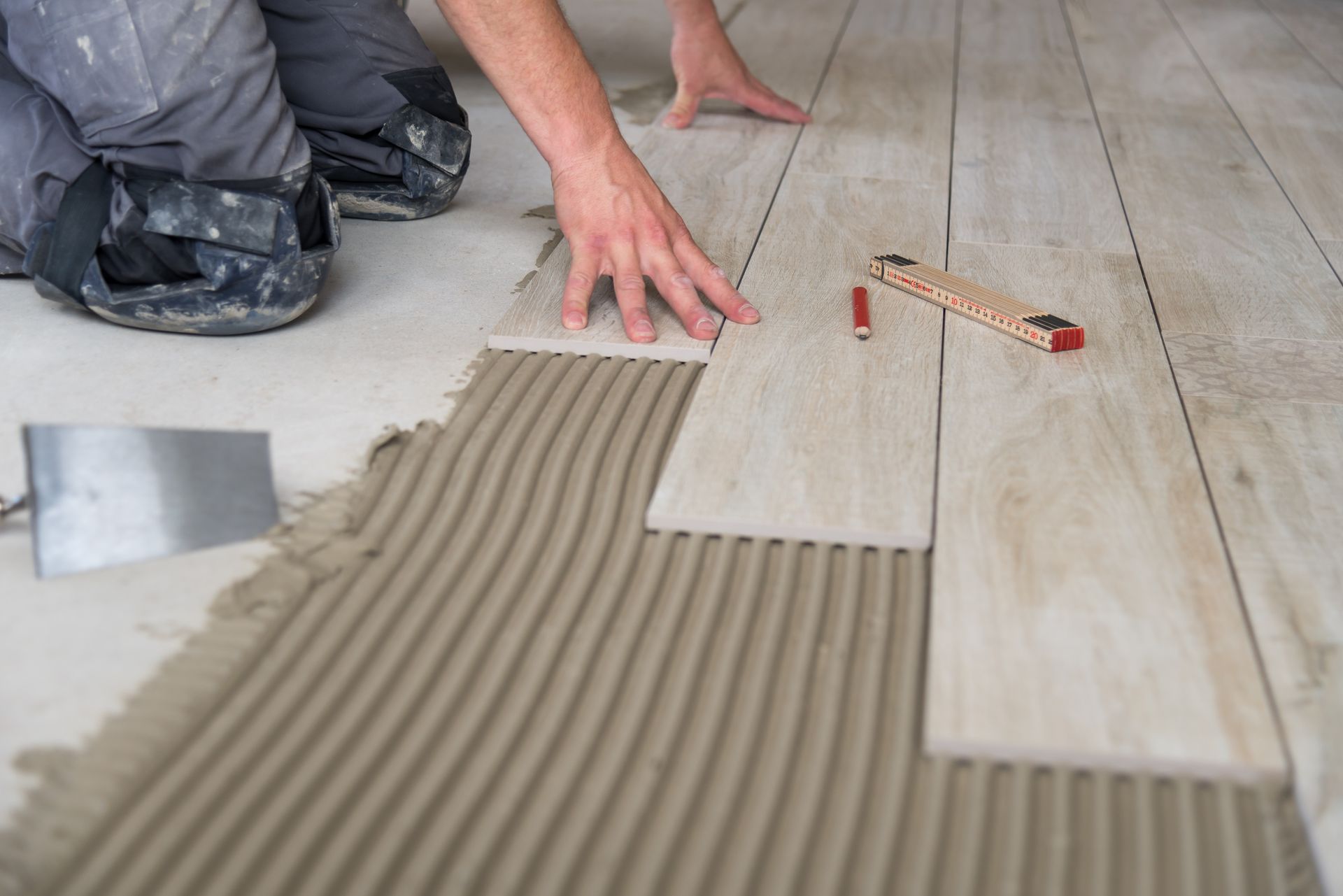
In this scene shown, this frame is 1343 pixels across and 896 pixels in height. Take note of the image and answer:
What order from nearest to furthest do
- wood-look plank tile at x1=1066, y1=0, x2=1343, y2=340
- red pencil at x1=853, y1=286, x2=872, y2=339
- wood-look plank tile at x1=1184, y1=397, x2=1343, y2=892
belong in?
wood-look plank tile at x1=1184, y1=397, x2=1343, y2=892 < red pencil at x1=853, y1=286, x2=872, y2=339 < wood-look plank tile at x1=1066, y1=0, x2=1343, y2=340

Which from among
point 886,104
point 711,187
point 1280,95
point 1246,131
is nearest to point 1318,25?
point 1280,95

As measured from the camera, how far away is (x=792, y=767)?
959 millimetres

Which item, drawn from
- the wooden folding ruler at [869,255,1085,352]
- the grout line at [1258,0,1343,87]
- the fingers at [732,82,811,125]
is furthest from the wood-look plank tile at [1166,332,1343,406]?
the grout line at [1258,0,1343,87]

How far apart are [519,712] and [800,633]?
0.28m

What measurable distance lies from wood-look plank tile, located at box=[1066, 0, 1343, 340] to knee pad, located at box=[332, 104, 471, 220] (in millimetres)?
1272

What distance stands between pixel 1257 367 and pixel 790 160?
118cm

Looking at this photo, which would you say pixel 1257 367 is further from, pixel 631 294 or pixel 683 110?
pixel 683 110

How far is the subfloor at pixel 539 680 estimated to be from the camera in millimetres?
878

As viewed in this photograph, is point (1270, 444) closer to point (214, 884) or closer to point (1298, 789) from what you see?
point (1298, 789)

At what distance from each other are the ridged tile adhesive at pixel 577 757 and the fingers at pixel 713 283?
545 millimetres

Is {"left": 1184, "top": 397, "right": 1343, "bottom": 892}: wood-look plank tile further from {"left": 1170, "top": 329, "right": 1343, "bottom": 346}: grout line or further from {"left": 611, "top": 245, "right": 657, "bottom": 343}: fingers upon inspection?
{"left": 611, "top": 245, "right": 657, "bottom": 343}: fingers

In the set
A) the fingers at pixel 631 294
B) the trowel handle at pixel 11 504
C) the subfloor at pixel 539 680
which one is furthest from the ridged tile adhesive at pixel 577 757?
the fingers at pixel 631 294

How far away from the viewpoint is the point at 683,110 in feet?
9.02

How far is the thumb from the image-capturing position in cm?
274
